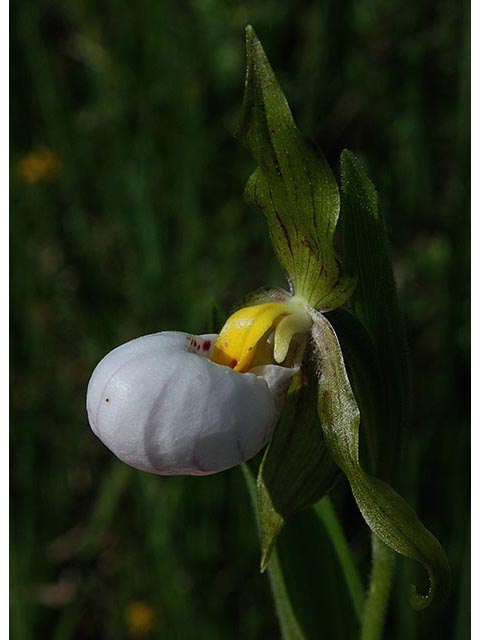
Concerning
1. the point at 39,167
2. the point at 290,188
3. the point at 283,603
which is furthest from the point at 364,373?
the point at 39,167

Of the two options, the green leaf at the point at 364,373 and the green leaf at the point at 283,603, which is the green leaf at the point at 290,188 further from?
the green leaf at the point at 283,603

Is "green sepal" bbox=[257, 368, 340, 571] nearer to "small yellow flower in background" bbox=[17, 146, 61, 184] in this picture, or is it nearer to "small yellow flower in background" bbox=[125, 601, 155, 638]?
"small yellow flower in background" bbox=[125, 601, 155, 638]

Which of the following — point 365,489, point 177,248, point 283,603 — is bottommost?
point 283,603

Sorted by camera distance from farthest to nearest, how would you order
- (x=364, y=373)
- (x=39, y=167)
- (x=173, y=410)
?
(x=39, y=167), (x=364, y=373), (x=173, y=410)

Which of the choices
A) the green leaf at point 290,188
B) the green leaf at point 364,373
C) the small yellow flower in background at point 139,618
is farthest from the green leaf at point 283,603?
the small yellow flower in background at point 139,618

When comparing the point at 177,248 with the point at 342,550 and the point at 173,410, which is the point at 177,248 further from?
the point at 173,410

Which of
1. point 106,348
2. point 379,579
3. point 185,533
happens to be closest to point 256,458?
point 379,579
